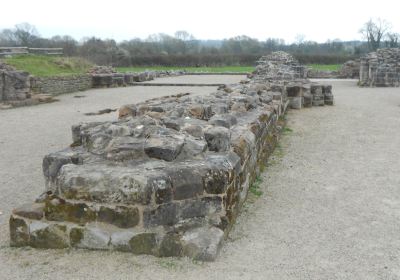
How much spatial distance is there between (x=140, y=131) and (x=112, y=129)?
0.98 feet

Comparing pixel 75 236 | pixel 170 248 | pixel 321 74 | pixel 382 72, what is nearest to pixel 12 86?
pixel 75 236

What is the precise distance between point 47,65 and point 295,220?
740 inches

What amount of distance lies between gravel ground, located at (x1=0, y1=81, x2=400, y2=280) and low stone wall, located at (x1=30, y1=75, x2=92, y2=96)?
814 centimetres

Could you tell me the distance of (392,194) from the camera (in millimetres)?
5254

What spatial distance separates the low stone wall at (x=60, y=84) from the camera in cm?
1705

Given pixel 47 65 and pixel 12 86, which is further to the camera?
pixel 47 65

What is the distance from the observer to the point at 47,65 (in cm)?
2092

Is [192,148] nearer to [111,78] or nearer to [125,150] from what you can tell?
[125,150]

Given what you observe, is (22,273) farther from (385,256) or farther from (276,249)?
(385,256)

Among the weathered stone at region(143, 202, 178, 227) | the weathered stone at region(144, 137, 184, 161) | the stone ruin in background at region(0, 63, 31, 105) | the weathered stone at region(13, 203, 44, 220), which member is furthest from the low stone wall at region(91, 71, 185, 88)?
the weathered stone at region(143, 202, 178, 227)

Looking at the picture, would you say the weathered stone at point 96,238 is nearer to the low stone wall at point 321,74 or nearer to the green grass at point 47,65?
the green grass at point 47,65

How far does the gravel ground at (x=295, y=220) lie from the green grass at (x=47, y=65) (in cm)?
1041

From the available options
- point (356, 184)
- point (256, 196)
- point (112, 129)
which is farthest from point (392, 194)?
point (112, 129)

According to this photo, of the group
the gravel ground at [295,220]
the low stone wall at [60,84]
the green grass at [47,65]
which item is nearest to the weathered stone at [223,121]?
the gravel ground at [295,220]
